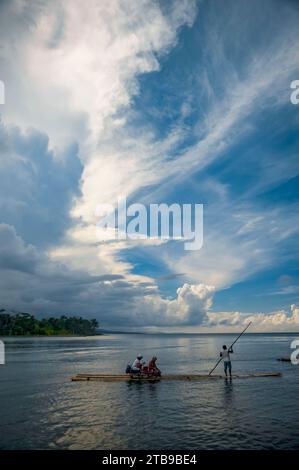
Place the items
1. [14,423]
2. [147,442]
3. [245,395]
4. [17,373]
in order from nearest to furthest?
[147,442]
[14,423]
[245,395]
[17,373]

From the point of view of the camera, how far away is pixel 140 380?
37.8 m

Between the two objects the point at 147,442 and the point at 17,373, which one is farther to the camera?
the point at 17,373

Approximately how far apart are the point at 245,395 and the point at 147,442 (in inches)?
582
